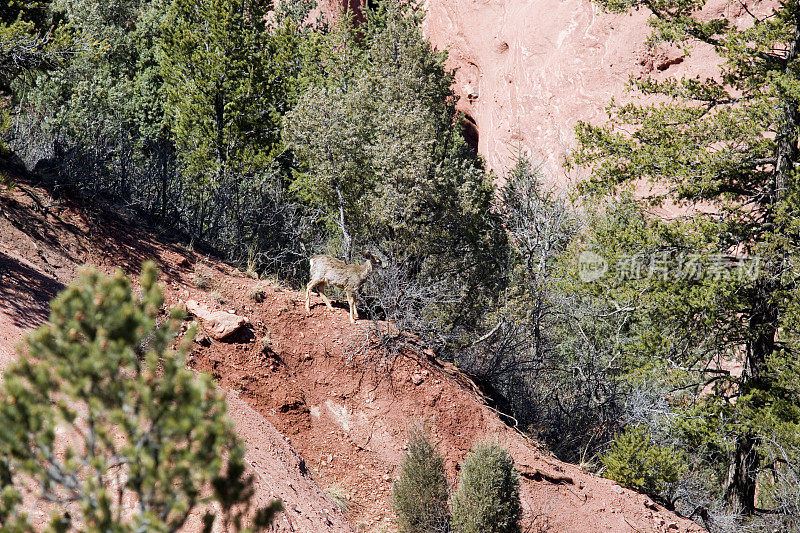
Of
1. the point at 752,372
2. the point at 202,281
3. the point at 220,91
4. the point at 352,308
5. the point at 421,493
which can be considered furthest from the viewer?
the point at 220,91

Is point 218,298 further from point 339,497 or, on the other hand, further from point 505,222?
point 505,222

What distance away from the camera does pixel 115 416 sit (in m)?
3.06

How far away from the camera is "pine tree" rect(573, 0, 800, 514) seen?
31.5ft

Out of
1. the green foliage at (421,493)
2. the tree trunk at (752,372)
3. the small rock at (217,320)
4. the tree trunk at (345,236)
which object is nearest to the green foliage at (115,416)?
the green foliage at (421,493)

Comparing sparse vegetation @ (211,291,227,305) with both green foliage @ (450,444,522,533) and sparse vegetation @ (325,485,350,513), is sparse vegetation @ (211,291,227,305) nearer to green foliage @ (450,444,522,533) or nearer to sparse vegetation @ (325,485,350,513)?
sparse vegetation @ (325,485,350,513)

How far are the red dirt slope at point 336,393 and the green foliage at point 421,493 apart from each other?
0.63 meters

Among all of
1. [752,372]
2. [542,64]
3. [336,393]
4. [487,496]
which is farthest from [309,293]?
[542,64]

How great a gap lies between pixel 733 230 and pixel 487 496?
202 inches

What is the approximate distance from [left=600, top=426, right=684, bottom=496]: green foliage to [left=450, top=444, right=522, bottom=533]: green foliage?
2.52 metres

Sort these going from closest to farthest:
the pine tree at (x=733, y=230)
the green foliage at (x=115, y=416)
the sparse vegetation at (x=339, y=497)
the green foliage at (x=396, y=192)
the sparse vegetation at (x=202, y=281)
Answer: the green foliage at (x=115, y=416) → the sparse vegetation at (x=339, y=497) → the pine tree at (x=733, y=230) → the sparse vegetation at (x=202, y=281) → the green foliage at (x=396, y=192)

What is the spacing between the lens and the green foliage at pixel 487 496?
8.52 m

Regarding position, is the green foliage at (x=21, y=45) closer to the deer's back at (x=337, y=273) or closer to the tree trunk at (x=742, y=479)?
the deer's back at (x=337, y=273)

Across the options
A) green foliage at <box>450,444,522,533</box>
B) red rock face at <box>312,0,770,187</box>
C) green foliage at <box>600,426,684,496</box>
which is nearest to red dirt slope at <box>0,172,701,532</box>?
green foliage at <box>600,426,684,496</box>

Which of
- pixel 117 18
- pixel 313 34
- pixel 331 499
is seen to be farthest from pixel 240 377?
pixel 117 18
